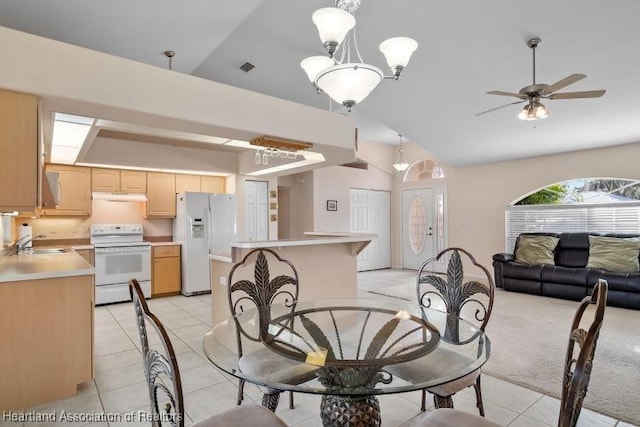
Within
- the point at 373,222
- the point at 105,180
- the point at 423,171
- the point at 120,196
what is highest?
the point at 423,171

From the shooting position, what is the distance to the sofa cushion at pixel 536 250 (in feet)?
18.4

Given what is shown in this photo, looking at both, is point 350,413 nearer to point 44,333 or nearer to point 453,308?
point 453,308

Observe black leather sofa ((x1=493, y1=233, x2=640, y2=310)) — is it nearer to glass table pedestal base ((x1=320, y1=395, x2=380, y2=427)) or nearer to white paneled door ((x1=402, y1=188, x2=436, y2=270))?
white paneled door ((x1=402, y1=188, x2=436, y2=270))

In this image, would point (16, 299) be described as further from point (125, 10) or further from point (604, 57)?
point (604, 57)

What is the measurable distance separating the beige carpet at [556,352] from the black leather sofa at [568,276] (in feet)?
0.72

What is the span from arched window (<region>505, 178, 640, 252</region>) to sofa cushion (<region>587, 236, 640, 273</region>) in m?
0.61

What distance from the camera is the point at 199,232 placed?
5695 millimetres

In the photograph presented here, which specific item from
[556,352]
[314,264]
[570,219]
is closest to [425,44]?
[314,264]

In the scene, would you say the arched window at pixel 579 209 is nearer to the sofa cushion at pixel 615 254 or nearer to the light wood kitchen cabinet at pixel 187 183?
the sofa cushion at pixel 615 254

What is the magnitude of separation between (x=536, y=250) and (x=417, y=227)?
2895 millimetres

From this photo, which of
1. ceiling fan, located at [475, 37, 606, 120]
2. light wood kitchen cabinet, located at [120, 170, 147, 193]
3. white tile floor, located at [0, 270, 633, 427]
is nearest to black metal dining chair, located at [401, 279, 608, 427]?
white tile floor, located at [0, 270, 633, 427]

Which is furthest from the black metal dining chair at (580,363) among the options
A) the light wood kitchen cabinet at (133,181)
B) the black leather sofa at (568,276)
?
the light wood kitchen cabinet at (133,181)

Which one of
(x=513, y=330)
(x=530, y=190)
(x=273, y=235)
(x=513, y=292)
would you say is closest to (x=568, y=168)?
(x=530, y=190)

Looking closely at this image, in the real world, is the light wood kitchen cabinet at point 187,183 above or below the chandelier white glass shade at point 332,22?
below
